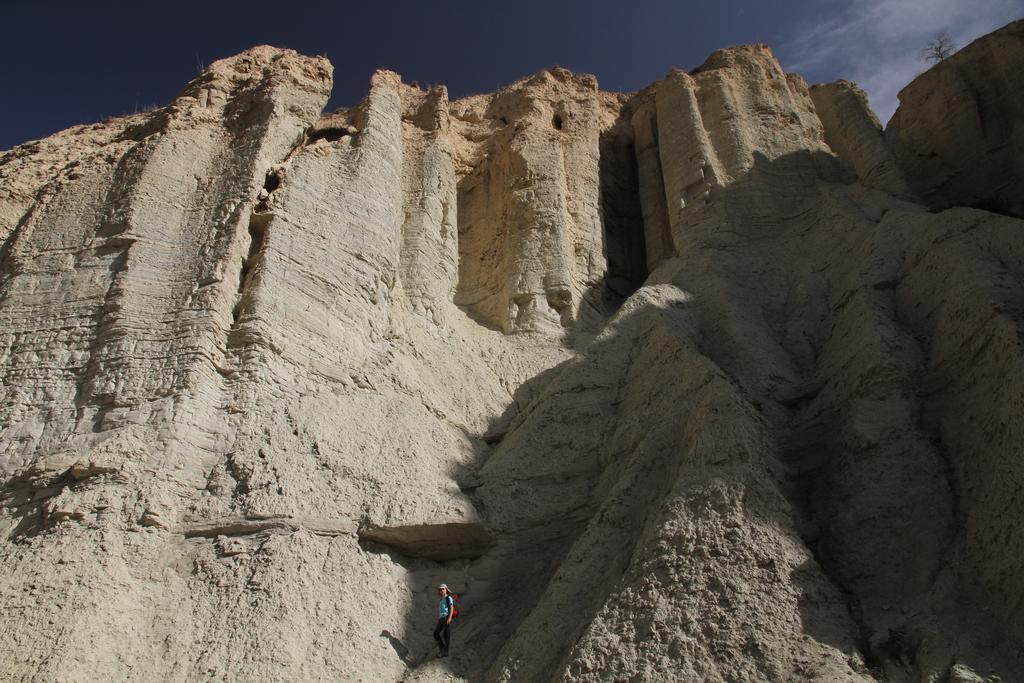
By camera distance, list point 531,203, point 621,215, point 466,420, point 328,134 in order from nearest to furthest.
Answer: point 466,420, point 328,134, point 531,203, point 621,215

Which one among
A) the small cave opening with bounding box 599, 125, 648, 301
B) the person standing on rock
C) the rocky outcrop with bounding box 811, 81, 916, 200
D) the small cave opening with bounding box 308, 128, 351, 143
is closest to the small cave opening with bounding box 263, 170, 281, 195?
the small cave opening with bounding box 308, 128, 351, 143

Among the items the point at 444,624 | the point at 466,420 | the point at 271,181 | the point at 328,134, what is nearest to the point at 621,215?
the point at 328,134

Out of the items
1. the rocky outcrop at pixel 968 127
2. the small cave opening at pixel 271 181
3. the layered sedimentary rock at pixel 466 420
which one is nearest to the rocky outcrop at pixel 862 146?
the layered sedimentary rock at pixel 466 420

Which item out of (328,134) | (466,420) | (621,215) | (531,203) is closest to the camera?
(466,420)

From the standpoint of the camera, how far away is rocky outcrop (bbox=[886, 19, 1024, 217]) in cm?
1395

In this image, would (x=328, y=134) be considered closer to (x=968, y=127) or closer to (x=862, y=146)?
(x=862, y=146)

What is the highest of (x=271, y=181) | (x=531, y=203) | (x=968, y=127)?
(x=968, y=127)

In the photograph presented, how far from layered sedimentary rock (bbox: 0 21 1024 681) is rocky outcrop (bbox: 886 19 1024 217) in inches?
97.9

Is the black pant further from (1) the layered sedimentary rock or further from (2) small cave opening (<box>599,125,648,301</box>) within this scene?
(2) small cave opening (<box>599,125,648,301</box>)

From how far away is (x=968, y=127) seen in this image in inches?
581

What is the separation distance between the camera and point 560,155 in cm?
1472

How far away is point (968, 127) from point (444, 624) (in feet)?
44.9

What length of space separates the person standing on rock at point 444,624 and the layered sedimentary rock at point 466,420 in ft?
0.58

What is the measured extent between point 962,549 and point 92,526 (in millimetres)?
6882
